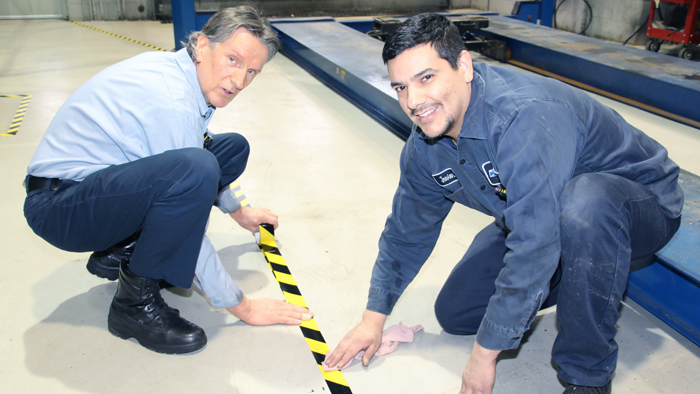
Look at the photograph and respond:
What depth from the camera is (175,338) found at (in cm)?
196

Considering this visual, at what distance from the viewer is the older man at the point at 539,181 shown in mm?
1411

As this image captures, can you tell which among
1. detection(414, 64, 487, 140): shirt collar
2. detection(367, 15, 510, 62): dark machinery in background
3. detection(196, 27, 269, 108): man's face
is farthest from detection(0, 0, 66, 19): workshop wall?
detection(414, 64, 487, 140): shirt collar

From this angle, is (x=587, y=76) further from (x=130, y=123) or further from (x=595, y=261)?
(x=130, y=123)

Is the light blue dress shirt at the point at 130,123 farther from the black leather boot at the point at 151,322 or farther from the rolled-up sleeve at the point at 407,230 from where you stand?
the rolled-up sleeve at the point at 407,230

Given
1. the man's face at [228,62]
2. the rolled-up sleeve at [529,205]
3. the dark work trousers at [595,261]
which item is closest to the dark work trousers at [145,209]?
the man's face at [228,62]

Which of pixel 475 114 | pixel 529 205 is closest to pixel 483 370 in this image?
pixel 529 205

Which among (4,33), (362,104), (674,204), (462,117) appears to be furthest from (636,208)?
(4,33)

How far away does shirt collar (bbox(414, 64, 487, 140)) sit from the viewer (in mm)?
1557

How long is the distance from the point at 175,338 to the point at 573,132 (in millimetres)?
1520

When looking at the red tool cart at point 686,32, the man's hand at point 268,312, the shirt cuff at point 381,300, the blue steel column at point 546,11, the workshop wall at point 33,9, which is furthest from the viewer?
the workshop wall at point 33,9

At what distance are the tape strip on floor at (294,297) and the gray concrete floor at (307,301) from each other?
0.10 ft

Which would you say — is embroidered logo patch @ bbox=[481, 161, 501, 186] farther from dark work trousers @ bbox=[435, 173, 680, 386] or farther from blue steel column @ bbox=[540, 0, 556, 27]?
blue steel column @ bbox=[540, 0, 556, 27]

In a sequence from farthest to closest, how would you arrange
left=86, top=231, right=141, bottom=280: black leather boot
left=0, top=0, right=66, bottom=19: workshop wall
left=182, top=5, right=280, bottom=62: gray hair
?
left=0, top=0, right=66, bottom=19: workshop wall, left=86, top=231, right=141, bottom=280: black leather boot, left=182, top=5, right=280, bottom=62: gray hair

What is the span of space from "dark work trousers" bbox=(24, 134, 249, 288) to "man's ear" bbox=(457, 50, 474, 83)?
865 mm
